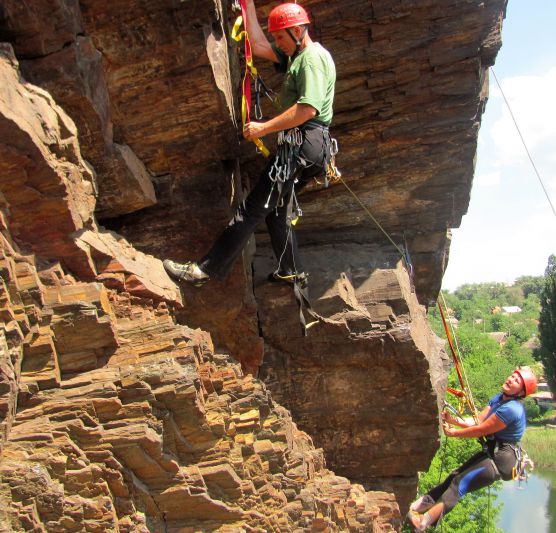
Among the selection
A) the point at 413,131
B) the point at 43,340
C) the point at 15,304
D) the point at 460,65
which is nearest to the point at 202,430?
the point at 43,340

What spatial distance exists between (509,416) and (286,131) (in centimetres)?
403

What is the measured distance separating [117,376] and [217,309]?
82.6 inches

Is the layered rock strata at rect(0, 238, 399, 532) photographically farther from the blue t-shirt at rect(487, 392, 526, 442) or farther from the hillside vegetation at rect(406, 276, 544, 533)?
the hillside vegetation at rect(406, 276, 544, 533)

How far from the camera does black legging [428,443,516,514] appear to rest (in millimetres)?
7234

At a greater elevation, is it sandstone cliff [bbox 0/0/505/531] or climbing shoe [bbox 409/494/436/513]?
sandstone cliff [bbox 0/0/505/531]

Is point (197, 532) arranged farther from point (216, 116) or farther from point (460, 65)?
point (460, 65)

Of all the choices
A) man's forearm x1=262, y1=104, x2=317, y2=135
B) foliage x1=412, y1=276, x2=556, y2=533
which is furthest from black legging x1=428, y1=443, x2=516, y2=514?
man's forearm x1=262, y1=104, x2=317, y2=135

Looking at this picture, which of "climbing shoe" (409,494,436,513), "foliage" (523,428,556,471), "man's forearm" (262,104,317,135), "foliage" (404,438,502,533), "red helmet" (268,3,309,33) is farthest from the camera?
"foliage" (523,428,556,471)

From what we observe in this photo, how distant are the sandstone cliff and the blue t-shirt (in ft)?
2.43

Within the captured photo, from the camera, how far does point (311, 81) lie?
219 inches

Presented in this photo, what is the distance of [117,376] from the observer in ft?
15.9

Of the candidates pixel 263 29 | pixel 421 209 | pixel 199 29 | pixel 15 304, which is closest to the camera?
pixel 15 304

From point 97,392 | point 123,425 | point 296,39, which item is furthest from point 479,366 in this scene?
point 97,392

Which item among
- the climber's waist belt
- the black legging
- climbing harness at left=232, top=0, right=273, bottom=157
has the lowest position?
the black legging
